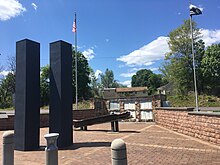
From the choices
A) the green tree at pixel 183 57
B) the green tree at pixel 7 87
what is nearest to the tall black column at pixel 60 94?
the green tree at pixel 183 57

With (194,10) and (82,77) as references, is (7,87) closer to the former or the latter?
(82,77)

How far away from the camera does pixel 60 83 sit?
26.0 ft

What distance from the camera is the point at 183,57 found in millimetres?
39906

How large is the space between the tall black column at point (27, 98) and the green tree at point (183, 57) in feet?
114

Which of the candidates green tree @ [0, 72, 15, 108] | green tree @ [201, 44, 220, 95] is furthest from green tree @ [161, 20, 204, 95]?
green tree @ [0, 72, 15, 108]

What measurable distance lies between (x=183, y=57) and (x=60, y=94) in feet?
117

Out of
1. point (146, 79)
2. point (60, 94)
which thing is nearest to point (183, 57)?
point (60, 94)

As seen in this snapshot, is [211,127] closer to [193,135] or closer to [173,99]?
[193,135]

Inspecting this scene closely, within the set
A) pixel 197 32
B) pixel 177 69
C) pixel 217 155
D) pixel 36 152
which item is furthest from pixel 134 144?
pixel 197 32

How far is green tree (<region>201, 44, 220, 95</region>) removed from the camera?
127 ft

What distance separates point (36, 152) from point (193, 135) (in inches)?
261

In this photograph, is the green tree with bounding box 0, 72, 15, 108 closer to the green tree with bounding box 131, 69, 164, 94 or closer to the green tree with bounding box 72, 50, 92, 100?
the green tree with bounding box 72, 50, 92, 100

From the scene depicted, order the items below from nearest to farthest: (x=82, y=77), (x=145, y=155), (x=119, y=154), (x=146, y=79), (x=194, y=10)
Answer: (x=119, y=154) → (x=145, y=155) → (x=194, y=10) → (x=82, y=77) → (x=146, y=79)

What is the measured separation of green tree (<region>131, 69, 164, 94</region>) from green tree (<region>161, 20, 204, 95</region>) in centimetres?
3476
